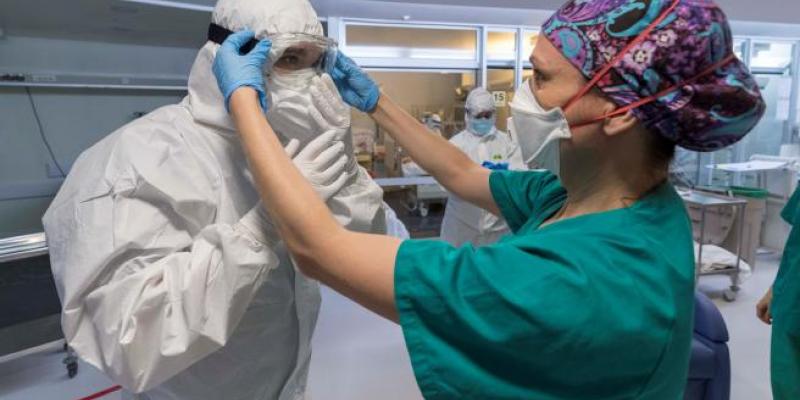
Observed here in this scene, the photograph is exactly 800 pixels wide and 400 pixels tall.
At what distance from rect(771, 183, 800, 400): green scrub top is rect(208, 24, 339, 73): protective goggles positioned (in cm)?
159

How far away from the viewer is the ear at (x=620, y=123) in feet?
2.47

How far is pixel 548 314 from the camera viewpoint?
1.95 feet


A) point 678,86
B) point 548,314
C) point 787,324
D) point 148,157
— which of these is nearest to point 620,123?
point 678,86

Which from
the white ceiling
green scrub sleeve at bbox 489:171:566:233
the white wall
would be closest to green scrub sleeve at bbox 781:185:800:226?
green scrub sleeve at bbox 489:171:566:233

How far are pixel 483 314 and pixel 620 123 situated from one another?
383 mm

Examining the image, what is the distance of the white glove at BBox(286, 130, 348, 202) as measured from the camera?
89 cm

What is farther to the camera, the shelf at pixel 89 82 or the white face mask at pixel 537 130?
the shelf at pixel 89 82

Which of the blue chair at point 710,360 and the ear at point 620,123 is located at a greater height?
the ear at point 620,123

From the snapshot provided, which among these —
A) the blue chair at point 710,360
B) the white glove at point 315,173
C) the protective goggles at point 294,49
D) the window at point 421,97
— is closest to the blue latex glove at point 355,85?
the protective goggles at point 294,49

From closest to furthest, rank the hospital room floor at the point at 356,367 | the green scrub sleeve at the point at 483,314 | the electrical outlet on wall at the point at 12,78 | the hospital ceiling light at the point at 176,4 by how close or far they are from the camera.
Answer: the green scrub sleeve at the point at 483,314 < the hospital room floor at the point at 356,367 < the hospital ceiling light at the point at 176,4 < the electrical outlet on wall at the point at 12,78

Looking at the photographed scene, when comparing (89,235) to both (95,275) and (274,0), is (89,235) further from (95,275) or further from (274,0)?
(274,0)

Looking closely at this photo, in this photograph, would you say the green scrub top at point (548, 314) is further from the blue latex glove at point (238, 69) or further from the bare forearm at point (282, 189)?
the blue latex glove at point (238, 69)

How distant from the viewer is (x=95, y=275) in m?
0.83

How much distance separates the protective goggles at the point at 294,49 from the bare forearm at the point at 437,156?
0.27 meters
